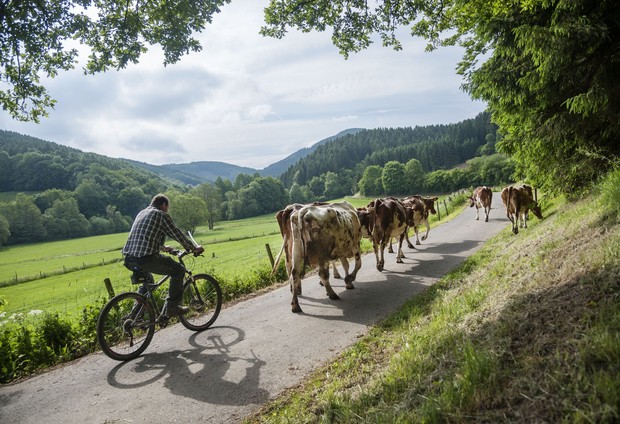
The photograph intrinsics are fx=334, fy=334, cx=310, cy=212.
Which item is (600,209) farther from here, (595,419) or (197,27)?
(197,27)

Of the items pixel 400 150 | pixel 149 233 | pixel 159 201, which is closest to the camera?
pixel 149 233

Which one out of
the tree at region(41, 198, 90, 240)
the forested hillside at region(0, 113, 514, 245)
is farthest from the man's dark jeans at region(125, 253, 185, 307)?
the tree at region(41, 198, 90, 240)

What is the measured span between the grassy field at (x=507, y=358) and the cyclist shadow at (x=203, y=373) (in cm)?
65

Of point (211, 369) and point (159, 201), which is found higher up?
point (159, 201)

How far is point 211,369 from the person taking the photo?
17.3 feet

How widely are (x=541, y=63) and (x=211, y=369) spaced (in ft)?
28.8

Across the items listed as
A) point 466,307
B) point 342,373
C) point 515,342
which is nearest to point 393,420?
point 515,342

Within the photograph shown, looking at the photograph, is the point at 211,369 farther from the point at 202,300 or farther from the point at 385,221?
the point at 385,221

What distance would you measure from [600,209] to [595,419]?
4835mm

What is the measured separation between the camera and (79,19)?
7180 millimetres

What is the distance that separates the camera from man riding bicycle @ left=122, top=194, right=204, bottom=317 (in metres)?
6.02

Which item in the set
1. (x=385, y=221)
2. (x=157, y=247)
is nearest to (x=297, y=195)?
(x=385, y=221)

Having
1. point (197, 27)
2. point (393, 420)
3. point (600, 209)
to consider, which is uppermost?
point (197, 27)

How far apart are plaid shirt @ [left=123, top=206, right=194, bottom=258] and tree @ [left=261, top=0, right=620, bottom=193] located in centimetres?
579
